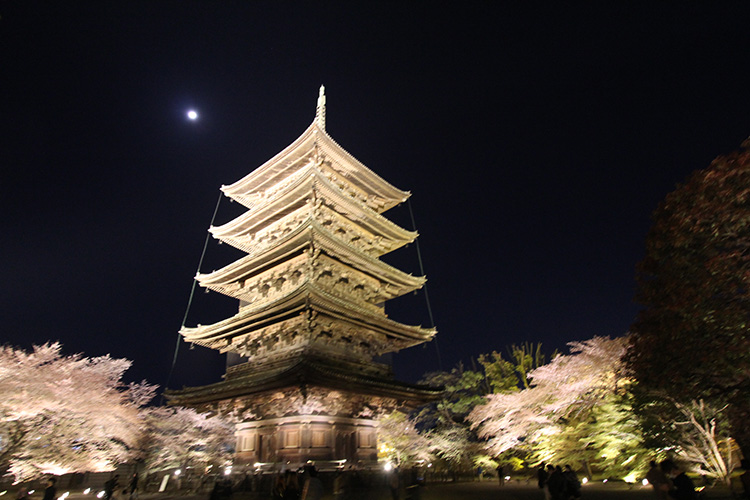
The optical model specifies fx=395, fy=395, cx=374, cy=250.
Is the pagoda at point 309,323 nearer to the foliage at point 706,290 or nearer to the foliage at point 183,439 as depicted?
the foliage at point 183,439

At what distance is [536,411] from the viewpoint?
857 inches

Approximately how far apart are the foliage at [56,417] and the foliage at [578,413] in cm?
2021

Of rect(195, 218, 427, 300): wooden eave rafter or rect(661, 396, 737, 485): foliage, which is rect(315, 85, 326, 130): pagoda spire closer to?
rect(195, 218, 427, 300): wooden eave rafter

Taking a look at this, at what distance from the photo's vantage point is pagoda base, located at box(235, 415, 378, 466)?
1459 centimetres

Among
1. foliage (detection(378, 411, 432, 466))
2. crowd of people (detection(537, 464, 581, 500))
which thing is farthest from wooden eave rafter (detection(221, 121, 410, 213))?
crowd of people (detection(537, 464, 581, 500))

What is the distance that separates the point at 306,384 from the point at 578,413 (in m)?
13.4

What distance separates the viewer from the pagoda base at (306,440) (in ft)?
47.9

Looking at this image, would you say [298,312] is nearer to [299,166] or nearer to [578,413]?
[299,166]

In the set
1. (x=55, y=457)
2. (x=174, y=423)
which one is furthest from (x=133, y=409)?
(x=55, y=457)

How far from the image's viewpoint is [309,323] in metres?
16.6

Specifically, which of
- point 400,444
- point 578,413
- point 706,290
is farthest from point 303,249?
point 400,444

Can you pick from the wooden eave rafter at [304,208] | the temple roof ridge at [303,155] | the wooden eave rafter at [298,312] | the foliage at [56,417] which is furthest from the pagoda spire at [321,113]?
the foliage at [56,417]

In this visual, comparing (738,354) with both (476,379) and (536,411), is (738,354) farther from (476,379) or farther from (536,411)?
(476,379)

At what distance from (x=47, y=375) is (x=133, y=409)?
7.64m
